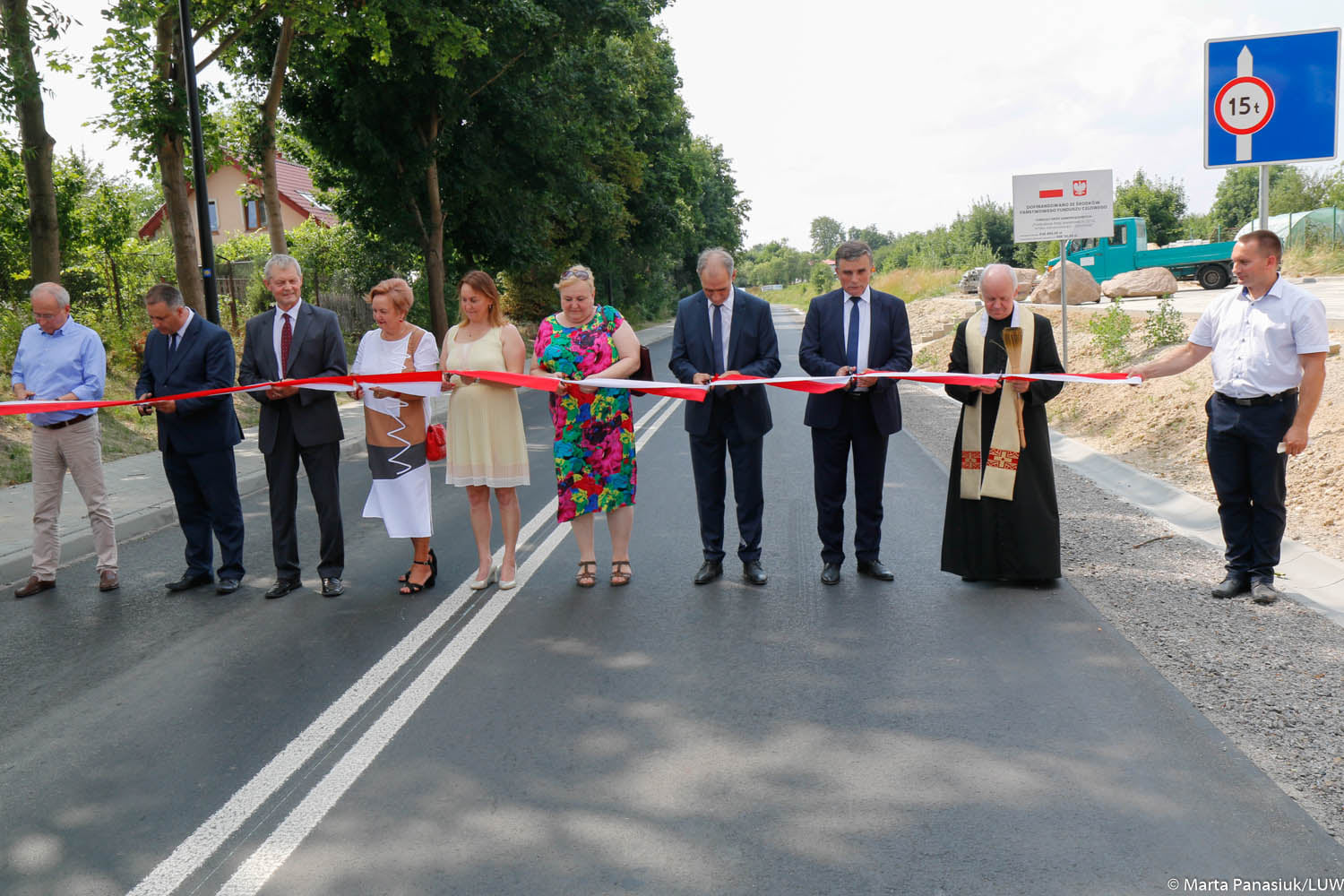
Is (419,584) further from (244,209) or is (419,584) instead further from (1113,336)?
(244,209)

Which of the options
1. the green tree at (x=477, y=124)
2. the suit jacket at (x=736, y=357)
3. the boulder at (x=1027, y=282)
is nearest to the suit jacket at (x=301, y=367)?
the suit jacket at (x=736, y=357)

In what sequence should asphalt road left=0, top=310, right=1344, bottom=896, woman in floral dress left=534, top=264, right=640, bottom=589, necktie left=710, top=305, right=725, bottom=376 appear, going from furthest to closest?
necktie left=710, top=305, right=725, bottom=376
woman in floral dress left=534, top=264, right=640, bottom=589
asphalt road left=0, top=310, right=1344, bottom=896

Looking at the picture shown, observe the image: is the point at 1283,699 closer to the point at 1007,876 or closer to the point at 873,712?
the point at 873,712

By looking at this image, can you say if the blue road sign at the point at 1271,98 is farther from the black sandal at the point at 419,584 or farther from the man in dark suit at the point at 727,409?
the black sandal at the point at 419,584

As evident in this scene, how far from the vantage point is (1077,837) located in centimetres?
342

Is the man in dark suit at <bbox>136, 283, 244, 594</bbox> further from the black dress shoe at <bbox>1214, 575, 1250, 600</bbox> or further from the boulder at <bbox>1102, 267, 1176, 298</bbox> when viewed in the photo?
the boulder at <bbox>1102, 267, 1176, 298</bbox>

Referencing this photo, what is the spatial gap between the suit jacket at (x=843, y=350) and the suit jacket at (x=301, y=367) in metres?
2.95

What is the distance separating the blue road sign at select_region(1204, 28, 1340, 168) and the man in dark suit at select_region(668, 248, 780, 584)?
3256 mm

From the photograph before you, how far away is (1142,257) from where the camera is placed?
37.6m

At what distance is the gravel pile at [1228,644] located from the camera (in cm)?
393

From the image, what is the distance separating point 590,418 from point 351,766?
2.86 m

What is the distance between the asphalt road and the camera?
3.33 m

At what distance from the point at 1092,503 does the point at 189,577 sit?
6803mm

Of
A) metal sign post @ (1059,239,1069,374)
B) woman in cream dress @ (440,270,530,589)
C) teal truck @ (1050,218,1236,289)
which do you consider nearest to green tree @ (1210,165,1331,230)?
teal truck @ (1050,218,1236,289)
